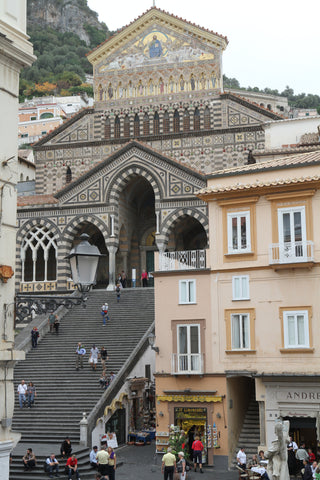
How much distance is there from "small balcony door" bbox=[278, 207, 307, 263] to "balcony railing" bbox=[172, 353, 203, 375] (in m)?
4.76

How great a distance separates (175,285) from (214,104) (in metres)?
20.6

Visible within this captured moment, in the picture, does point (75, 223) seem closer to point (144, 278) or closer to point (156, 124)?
point (144, 278)

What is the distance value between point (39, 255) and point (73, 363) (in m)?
13.5

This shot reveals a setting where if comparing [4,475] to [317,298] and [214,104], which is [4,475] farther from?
[214,104]

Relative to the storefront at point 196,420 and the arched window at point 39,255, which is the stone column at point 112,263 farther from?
the storefront at point 196,420

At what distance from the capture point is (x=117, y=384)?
Answer: 1027 inches

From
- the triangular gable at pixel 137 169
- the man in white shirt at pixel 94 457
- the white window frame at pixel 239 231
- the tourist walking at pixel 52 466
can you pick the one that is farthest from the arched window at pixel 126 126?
the tourist walking at pixel 52 466

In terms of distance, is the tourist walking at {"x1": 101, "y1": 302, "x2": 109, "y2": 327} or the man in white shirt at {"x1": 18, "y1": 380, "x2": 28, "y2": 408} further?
the tourist walking at {"x1": 101, "y1": 302, "x2": 109, "y2": 327}

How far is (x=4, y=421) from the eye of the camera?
32.2ft

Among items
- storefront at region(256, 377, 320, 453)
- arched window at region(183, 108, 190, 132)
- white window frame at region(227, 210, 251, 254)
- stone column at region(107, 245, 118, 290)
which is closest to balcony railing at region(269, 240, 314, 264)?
white window frame at region(227, 210, 251, 254)

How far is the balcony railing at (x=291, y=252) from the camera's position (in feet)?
76.9

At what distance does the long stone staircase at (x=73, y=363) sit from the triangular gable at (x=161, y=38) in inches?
670

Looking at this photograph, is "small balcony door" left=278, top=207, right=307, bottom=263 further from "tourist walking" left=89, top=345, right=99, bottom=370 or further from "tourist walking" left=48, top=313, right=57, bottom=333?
"tourist walking" left=48, top=313, right=57, bottom=333

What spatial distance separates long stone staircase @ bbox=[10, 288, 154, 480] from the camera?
81.0ft
